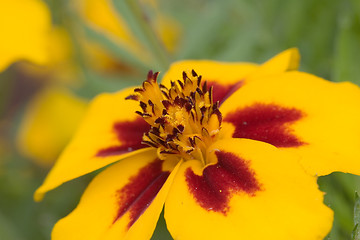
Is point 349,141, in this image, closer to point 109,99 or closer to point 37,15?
point 109,99

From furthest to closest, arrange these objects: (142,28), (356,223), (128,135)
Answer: (142,28), (128,135), (356,223)

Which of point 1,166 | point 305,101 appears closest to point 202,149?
point 305,101

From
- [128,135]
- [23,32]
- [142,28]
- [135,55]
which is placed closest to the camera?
[128,135]

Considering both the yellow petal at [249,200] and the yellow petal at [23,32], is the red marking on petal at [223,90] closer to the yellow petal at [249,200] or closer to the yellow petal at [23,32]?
the yellow petal at [249,200]

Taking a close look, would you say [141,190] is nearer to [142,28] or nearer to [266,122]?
[266,122]

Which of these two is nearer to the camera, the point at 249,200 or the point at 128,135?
the point at 249,200

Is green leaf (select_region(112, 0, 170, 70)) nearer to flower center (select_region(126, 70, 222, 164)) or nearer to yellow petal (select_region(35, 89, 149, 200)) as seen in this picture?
yellow petal (select_region(35, 89, 149, 200))

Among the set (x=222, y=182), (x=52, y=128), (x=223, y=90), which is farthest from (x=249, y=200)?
(x=52, y=128)
